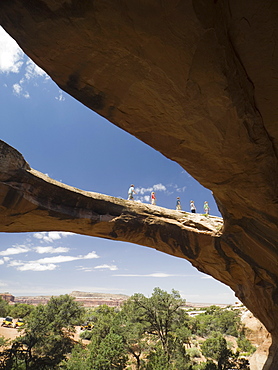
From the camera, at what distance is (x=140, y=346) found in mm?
23250

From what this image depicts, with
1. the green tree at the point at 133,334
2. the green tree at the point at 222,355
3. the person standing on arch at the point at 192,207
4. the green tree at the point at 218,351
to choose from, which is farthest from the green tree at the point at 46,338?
the person standing on arch at the point at 192,207

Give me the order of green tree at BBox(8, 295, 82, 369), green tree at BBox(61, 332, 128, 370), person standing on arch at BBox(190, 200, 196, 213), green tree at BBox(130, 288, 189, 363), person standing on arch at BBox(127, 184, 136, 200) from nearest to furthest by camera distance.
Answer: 1. person standing on arch at BBox(127, 184, 136, 200)
2. person standing on arch at BBox(190, 200, 196, 213)
3. green tree at BBox(61, 332, 128, 370)
4. green tree at BBox(8, 295, 82, 369)
5. green tree at BBox(130, 288, 189, 363)

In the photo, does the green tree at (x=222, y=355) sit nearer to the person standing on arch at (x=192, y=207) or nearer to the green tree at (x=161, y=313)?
the green tree at (x=161, y=313)

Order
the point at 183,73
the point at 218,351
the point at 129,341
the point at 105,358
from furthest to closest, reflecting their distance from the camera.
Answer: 1. the point at 129,341
2. the point at 218,351
3. the point at 105,358
4. the point at 183,73

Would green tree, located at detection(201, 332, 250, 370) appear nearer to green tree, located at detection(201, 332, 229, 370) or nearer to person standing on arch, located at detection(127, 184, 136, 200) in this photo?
green tree, located at detection(201, 332, 229, 370)

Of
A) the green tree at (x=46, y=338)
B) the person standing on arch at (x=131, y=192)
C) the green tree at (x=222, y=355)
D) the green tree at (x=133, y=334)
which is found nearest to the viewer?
the person standing on arch at (x=131, y=192)

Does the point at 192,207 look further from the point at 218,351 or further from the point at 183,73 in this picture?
the point at 218,351

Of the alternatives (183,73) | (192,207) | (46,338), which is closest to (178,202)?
(192,207)

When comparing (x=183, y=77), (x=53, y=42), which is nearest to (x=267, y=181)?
(x=183, y=77)

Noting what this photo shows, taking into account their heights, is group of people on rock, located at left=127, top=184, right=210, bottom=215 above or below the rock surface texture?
above

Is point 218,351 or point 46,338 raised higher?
point 218,351

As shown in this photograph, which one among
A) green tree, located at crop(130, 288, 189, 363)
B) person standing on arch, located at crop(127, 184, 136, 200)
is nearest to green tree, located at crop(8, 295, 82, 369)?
green tree, located at crop(130, 288, 189, 363)

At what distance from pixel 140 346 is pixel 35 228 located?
19037 mm

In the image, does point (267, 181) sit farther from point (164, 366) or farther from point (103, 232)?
point (164, 366)
